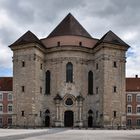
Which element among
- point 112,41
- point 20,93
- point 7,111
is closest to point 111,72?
point 112,41

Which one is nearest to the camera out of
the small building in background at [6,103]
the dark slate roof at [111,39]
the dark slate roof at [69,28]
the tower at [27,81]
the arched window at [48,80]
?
the tower at [27,81]

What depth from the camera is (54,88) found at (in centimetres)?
6353

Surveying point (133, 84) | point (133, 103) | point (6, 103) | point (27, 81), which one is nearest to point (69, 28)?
point (27, 81)

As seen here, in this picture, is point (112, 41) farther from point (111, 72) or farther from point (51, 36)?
point (51, 36)

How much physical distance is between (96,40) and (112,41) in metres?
5.61

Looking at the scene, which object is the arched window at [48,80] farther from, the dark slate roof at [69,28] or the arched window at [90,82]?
the dark slate roof at [69,28]

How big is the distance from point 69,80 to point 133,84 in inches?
776

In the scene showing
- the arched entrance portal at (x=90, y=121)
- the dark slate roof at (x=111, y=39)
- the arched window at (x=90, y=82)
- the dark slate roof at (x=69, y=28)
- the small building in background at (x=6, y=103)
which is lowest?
the arched entrance portal at (x=90, y=121)

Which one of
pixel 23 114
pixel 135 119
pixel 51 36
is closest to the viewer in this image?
pixel 23 114

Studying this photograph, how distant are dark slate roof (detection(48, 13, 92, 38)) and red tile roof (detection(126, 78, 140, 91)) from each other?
15.5 metres

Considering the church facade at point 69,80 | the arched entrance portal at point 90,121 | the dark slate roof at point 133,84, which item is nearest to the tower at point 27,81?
the church facade at point 69,80

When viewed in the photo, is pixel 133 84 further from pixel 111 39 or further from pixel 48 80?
pixel 48 80

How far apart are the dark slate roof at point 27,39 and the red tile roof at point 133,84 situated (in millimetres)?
22989

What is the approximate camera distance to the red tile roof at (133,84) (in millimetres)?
77356
